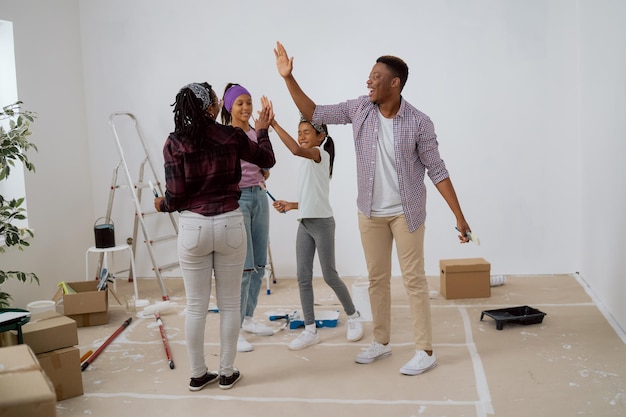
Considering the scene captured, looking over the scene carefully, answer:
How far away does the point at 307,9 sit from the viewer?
5508mm

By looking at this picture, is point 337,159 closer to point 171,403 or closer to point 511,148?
point 511,148

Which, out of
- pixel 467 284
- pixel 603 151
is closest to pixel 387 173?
pixel 467 284

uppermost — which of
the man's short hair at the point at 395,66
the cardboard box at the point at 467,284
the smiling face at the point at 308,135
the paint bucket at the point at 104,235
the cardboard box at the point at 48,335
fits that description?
the man's short hair at the point at 395,66

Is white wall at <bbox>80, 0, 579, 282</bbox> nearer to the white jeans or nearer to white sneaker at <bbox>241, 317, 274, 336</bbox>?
white sneaker at <bbox>241, 317, 274, 336</bbox>

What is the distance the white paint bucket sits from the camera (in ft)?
14.8

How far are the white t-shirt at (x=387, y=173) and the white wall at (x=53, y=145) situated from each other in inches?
111

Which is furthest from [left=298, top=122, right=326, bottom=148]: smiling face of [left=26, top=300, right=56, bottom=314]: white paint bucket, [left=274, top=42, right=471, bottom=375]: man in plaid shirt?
[left=26, top=300, right=56, bottom=314]: white paint bucket

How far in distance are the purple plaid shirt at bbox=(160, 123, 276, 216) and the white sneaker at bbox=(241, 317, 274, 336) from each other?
1278 millimetres

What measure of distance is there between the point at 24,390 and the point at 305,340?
207 cm

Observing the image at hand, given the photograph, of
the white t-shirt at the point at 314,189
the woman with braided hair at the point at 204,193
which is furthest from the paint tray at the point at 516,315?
the woman with braided hair at the point at 204,193

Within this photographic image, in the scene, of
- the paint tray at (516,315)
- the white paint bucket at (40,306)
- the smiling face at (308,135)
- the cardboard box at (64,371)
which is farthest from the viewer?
the white paint bucket at (40,306)

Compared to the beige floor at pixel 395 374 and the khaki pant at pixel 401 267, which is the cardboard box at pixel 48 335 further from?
the khaki pant at pixel 401 267

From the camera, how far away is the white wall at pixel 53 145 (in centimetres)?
497

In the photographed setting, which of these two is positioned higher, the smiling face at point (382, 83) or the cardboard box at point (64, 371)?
the smiling face at point (382, 83)
